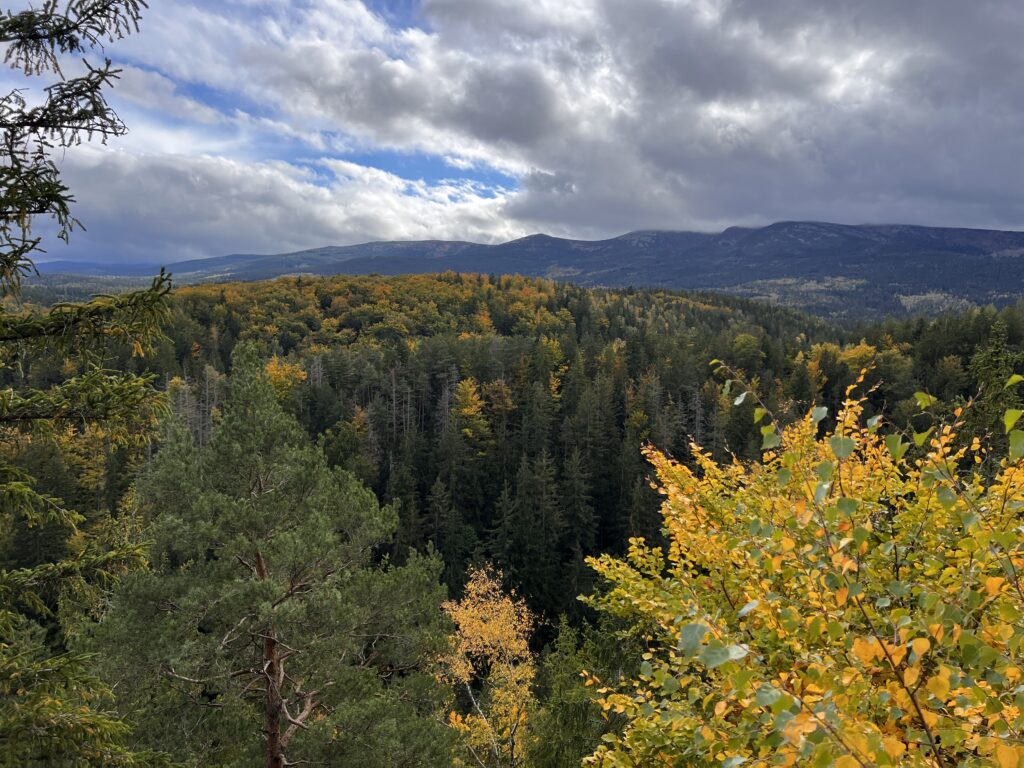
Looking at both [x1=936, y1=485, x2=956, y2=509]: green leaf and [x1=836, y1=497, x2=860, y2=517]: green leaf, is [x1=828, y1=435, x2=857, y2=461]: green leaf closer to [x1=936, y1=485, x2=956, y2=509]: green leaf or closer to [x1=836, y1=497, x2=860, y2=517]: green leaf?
[x1=836, y1=497, x2=860, y2=517]: green leaf

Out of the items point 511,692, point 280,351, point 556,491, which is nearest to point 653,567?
point 511,692

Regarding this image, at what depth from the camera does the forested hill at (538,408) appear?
51688mm

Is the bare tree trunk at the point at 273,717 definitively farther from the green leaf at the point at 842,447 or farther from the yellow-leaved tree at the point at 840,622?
the green leaf at the point at 842,447

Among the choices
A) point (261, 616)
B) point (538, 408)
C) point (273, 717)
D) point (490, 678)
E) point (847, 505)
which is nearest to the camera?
point (847, 505)

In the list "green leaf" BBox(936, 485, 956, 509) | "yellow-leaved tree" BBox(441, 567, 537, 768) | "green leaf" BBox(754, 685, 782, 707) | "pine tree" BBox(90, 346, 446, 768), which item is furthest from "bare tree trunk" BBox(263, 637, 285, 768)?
"green leaf" BBox(936, 485, 956, 509)

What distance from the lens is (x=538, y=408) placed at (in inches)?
2522

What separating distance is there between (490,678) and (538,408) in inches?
1571

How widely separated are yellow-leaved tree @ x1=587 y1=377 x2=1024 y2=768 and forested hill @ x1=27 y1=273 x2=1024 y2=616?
28.5 m

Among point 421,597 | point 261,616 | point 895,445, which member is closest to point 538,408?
point 421,597

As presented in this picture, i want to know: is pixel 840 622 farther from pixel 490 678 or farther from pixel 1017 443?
pixel 490 678

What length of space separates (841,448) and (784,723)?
1.08 m

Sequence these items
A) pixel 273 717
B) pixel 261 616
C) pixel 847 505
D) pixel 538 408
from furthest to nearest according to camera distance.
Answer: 1. pixel 538 408
2. pixel 273 717
3. pixel 261 616
4. pixel 847 505

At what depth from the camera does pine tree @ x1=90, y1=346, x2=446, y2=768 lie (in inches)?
408

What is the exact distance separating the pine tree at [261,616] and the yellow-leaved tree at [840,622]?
573 centimetres
